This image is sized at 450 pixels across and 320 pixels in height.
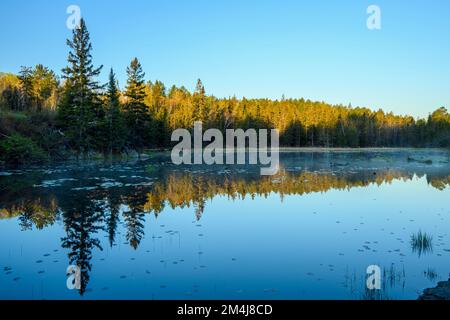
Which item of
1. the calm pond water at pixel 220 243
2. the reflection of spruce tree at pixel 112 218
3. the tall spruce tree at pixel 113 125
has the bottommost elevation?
the calm pond water at pixel 220 243

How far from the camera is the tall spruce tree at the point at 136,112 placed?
5216cm

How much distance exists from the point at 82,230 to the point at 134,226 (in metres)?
1.69

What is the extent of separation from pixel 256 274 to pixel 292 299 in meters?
1.40

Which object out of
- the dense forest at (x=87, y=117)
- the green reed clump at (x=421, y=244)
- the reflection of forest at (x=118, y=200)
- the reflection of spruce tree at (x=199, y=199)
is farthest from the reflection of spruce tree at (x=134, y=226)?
the dense forest at (x=87, y=117)

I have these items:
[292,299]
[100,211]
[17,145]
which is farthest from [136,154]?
[292,299]

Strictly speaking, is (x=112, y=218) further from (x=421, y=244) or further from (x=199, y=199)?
(x=421, y=244)

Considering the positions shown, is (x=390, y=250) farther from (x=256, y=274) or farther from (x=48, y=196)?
(x=48, y=196)

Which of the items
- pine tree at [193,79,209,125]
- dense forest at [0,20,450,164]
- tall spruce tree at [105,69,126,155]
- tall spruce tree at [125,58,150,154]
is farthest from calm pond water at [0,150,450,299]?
pine tree at [193,79,209,125]

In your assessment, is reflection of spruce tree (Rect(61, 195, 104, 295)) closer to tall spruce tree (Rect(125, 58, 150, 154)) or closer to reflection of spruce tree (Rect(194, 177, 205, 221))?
reflection of spruce tree (Rect(194, 177, 205, 221))

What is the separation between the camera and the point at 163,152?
206 ft

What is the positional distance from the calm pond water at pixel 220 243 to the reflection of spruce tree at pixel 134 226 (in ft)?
0.12

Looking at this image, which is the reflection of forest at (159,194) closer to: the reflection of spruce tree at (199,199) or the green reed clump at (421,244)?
the reflection of spruce tree at (199,199)

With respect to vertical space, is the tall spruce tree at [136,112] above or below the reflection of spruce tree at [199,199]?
above

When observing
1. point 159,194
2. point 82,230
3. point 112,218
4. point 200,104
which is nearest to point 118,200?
point 159,194
